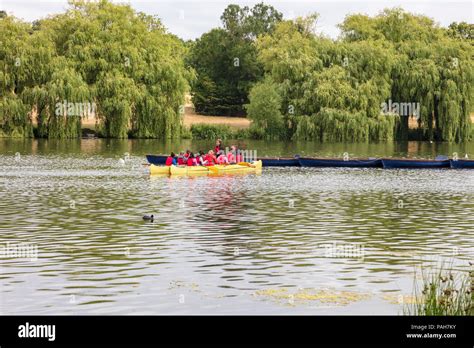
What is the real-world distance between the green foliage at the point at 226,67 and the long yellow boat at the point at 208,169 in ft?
210

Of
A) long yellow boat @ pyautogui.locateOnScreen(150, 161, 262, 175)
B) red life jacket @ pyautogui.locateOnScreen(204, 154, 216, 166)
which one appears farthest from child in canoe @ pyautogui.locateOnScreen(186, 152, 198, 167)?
red life jacket @ pyautogui.locateOnScreen(204, 154, 216, 166)

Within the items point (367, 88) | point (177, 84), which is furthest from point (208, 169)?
point (367, 88)

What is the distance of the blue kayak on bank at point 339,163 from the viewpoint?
53844 mm

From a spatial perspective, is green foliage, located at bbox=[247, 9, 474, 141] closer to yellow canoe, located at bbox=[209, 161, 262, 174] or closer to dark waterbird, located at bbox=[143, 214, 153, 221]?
yellow canoe, located at bbox=[209, 161, 262, 174]

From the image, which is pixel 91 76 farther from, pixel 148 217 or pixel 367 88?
pixel 148 217

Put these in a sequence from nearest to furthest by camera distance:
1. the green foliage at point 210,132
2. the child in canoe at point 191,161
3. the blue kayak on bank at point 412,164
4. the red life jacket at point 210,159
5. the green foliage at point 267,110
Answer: the child in canoe at point 191,161, the red life jacket at point 210,159, the blue kayak on bank at point 412,164, the green foliage at point 267,110, the green foliage at point 210,132

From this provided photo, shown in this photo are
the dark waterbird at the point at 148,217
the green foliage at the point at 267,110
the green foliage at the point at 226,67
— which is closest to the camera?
the dark waterbird at the point at 148,217

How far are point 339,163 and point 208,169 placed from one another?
364 inches

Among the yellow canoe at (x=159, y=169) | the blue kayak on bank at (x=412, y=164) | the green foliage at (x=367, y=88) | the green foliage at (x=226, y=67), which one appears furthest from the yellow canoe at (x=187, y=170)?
the green foliage at (x=226, y=67)

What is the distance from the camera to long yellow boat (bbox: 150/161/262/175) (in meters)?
46.9

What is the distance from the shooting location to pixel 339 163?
178ft

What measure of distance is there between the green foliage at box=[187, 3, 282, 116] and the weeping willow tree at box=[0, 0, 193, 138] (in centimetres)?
3658

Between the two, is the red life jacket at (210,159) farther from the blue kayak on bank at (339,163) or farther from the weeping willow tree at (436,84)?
the weeping willow tree at (436,84)
